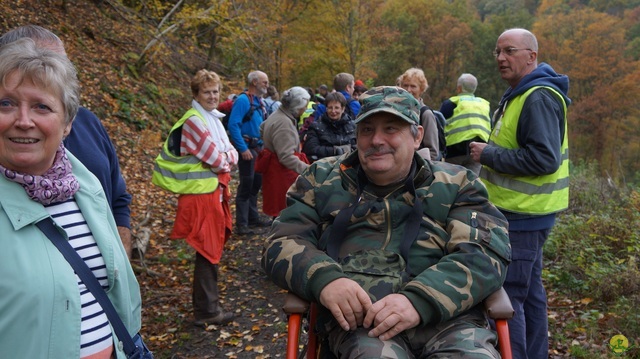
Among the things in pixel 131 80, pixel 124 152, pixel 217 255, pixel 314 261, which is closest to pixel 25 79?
pixel 314 261

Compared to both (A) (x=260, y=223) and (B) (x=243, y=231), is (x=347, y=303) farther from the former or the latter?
(A) (x=260, y=223)

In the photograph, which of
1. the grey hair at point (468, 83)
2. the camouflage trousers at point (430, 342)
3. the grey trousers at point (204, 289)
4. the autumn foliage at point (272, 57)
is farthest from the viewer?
the autumn foliage at point (272, 57)

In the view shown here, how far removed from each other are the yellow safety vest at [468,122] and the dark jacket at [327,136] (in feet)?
3.81

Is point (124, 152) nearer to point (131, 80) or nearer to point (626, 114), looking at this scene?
point (131, 80)

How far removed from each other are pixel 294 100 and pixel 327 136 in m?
0.55

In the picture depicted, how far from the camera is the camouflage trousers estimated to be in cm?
227

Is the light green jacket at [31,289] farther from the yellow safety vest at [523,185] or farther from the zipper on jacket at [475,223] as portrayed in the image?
the yellow safety vest at [523,185]

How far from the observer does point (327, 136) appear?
568cm

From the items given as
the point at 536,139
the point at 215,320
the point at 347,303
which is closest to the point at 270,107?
the point at 215,320

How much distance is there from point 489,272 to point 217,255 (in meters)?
2.69

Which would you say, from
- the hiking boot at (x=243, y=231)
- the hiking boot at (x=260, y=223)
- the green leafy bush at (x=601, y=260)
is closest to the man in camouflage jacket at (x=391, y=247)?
the green leafy bush at (x=601, y=260)

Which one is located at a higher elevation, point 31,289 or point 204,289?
point 31,289

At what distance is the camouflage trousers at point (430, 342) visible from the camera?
2266mm

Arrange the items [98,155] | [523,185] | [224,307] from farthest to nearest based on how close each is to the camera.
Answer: [224,307], [523,185], [98,155]
